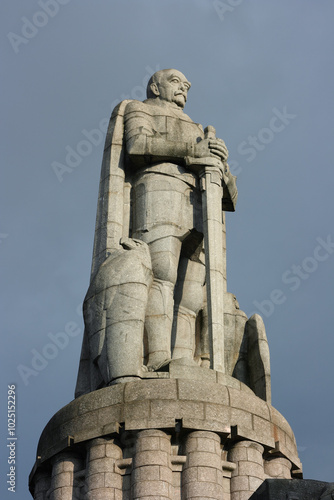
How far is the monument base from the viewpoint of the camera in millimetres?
14180

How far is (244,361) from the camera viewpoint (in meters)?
17.4

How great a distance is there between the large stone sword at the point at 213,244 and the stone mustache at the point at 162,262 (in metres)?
0.02

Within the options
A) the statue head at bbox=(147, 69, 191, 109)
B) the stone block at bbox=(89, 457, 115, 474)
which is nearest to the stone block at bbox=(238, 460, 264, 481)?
the stone block at bbox=(89, 457, 115, 474)

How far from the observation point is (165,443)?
14391 mm

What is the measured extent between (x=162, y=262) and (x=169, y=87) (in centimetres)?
414

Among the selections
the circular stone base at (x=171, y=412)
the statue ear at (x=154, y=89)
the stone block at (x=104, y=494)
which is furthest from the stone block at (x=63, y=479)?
the statue ear at (x=154, y=89)

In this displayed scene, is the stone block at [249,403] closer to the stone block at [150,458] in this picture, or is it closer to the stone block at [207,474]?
the stone block at [207,474]

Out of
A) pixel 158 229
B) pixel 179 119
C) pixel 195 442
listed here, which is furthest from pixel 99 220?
pixel 195 442

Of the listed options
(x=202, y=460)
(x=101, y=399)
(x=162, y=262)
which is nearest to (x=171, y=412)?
(x=202, y=460)

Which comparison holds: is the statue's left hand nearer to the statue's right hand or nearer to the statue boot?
the statue's right hand

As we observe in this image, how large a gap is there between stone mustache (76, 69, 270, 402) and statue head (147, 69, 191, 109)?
7 cm

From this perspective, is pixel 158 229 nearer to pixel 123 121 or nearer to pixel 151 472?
pixel 123 121

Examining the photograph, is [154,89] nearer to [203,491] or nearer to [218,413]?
[218,413]

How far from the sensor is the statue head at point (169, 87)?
19.3 m
